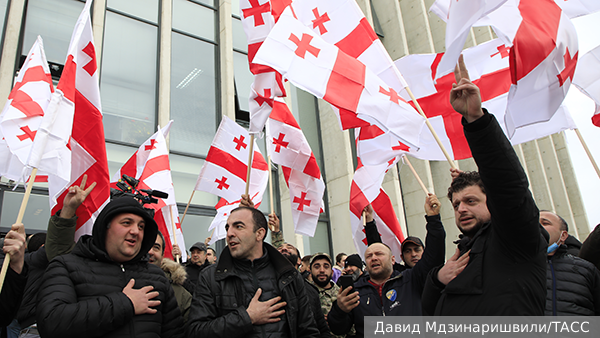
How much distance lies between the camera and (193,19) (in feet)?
39.6

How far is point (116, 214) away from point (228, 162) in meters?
3.71

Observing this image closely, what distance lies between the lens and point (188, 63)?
11.5 metres

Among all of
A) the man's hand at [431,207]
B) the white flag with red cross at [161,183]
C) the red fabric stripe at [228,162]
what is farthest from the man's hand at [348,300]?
the red fabric stripe at [228,162]

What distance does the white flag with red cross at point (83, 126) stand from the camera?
347 centimetres

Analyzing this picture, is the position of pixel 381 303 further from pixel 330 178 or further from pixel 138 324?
pixel 330 178

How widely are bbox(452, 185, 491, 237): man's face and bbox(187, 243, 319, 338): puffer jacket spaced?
4.43ft

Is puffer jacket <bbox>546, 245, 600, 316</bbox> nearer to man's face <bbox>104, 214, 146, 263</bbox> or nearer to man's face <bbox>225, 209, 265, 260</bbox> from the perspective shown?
man's face <bbox>225, 209, 265, 260</bbox>

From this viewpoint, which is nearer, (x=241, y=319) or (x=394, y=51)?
(x=241, y=319)

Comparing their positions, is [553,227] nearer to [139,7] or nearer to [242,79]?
[242,79]

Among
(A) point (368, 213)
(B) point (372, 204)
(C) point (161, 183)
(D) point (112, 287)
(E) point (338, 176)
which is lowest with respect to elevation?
(D) point (112, 287)

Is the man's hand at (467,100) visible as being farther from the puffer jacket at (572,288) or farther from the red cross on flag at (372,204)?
the red cross on flag at (372,204)

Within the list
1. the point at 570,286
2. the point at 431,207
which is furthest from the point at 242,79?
the point at 570,286

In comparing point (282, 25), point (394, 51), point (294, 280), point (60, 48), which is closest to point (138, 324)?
point (294, 280)

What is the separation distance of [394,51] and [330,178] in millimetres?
5486
